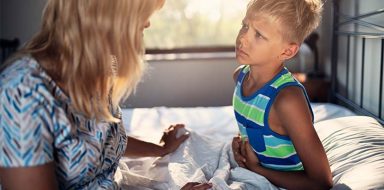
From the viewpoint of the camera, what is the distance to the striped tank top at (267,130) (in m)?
1.22

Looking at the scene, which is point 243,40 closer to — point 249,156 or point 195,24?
point 249,156

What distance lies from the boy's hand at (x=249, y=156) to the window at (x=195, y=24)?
1997mm

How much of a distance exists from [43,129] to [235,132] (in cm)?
127

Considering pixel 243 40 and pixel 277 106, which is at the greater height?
pixel 243 40

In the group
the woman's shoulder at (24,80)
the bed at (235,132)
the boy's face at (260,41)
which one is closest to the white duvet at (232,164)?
the bed at (235,132)

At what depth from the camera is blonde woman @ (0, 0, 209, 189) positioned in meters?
0.78

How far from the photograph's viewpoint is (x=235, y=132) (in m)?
1.98

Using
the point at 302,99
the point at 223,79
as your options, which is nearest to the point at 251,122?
the point at 302,99

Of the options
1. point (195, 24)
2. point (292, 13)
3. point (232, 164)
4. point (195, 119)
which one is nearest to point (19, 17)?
point (195, 24)

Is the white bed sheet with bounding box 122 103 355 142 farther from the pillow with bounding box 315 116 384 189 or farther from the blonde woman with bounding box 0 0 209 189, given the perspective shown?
the blonde woman with bounding box 0 0 209 189

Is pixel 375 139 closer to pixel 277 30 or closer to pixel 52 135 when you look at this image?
pixel 277 30

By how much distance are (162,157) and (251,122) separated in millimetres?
356

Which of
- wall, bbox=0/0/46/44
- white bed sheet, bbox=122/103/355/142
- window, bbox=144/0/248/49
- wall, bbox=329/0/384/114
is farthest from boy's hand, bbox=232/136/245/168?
wall, bbox=0/0/46/44

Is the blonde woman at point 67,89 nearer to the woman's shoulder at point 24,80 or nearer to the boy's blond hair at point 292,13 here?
the woman's shoulder at point 24,80
